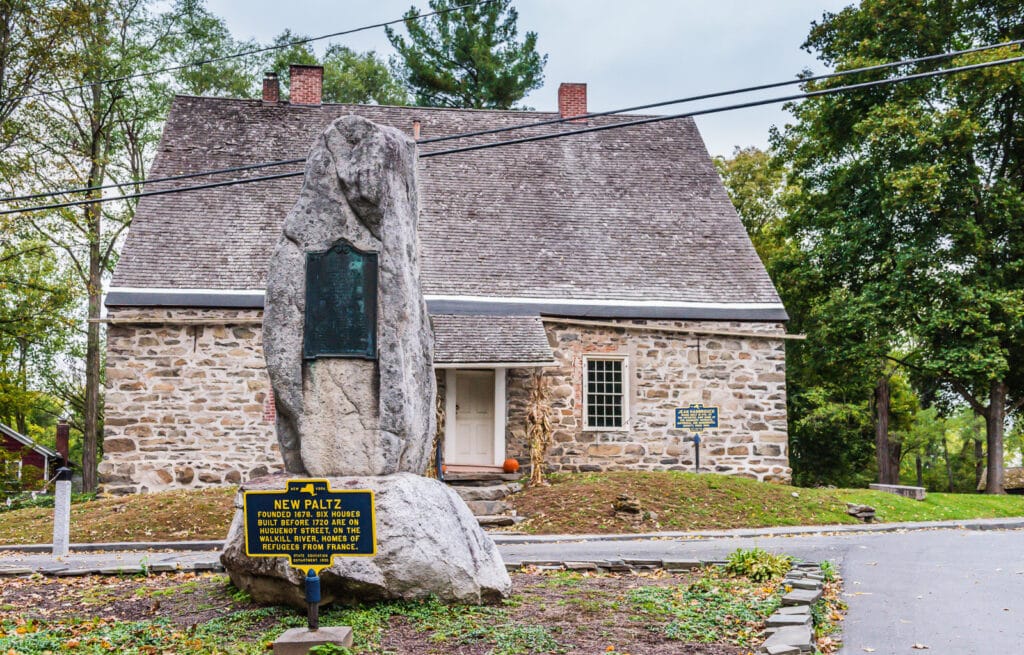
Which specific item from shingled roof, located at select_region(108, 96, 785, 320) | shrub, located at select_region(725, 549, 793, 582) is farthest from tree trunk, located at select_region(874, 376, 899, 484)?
shrub, located at select_region(725, 549, 793, 582)

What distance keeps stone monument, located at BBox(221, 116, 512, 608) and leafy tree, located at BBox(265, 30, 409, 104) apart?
2630 centimetres

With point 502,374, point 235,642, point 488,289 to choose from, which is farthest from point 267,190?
point 235,642

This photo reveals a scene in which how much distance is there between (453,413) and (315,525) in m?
11.9

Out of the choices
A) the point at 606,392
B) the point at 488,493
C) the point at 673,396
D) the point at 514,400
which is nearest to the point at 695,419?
the point at 673,396

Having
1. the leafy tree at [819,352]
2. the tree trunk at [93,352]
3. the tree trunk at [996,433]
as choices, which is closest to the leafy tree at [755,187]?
the leafy tree at [819,352]

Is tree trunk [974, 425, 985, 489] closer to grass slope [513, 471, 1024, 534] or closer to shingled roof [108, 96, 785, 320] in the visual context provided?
grass slope [513, 471, 1024, 534]

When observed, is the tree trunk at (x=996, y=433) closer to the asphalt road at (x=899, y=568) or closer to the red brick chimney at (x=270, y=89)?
the asphalt road at (x=899, y=568)

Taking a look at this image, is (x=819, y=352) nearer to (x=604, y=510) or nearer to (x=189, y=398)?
(x=604, y=510)

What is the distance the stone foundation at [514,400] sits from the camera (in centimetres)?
1691

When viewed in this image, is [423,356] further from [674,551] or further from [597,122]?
[597,122]

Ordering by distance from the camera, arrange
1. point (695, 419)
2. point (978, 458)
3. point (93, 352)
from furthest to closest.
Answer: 1. point (978, 458)
2. point (93, 352)
3. point (695, 419)

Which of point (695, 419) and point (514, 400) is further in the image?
point (695, 419)

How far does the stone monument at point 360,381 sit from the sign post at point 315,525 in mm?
576

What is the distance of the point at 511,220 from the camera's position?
1998 centimetres
